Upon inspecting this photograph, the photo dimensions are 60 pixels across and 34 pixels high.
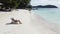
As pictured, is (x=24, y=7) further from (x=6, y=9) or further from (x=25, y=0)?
(x=6, y=9)

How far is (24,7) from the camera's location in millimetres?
64625

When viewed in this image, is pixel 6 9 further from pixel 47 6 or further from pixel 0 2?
pixel 47 6

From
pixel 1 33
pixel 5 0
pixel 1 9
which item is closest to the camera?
pixel 1 33

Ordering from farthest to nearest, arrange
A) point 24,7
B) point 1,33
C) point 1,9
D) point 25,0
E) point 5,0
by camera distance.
A: point 24,7 < point 25,0 < point 1,9 < point 5,0 < point 1,33

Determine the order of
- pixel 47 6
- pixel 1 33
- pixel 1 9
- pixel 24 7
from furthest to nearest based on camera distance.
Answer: pixel 47 6
pixel 24 7
pixel 1 9
pixel 1 33

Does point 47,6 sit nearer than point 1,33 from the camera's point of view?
No

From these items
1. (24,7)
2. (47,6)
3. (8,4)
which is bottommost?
(47,6)

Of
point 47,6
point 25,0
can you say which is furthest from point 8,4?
point 47,6

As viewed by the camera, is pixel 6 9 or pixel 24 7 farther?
pixel 24 7

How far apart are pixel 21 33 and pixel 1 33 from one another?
1240 millimetres

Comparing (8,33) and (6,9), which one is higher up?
(8,33)

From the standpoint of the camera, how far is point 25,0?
5434 cm

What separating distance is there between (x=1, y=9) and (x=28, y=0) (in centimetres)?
1721

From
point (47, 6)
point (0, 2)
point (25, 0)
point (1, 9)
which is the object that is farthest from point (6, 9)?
point (47, 6)
